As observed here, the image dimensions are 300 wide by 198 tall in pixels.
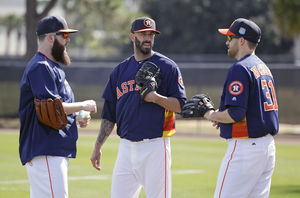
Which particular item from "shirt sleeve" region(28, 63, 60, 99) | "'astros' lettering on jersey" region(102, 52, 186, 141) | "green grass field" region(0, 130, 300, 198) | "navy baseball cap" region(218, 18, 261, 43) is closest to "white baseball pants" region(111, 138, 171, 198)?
"'astros' lettering on jersey" region(102, 52, 186, 141)

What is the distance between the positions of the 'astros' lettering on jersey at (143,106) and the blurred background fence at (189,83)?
51.6 feet

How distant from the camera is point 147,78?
18.6 ft

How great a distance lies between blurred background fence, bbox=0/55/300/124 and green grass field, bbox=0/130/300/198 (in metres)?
3.86

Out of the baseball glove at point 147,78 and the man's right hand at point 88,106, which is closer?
the man's right hand at point 88,106

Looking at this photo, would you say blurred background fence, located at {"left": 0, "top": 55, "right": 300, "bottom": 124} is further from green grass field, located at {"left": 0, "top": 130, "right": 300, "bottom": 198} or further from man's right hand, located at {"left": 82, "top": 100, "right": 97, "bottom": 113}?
man's right hand, located at {"left": 82, "top": 100, "right": 97, "bottom": 113}

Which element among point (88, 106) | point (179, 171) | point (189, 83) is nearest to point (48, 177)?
point (88, 106)

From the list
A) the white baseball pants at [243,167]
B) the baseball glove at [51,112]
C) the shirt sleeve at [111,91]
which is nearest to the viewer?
the baseball glove at [51,112]

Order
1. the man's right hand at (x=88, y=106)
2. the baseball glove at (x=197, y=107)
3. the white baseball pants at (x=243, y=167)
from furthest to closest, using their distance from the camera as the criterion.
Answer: the baseball glove at (x=197, y=107), the man's right hand at (x=88, y=106), the white baseball pants at (x=243, y=167)

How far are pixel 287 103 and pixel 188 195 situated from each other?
1293 cm

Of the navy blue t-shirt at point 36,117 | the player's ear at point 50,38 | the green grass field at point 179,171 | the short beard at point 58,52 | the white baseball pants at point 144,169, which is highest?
the player's ear at point 50,38

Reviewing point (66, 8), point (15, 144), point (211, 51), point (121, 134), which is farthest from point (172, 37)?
point (121, 134)

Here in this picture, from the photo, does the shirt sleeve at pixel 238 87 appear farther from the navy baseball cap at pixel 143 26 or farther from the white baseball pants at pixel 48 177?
the white baseball pants at pixel 48 177

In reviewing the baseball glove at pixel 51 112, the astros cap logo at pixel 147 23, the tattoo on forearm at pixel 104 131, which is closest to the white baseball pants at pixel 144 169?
the tattoo on forearm at pixel 104 131

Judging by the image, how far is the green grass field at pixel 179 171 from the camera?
955 cm
